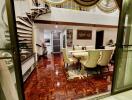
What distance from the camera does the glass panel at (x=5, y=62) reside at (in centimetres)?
178

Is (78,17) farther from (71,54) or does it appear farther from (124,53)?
(124,53)

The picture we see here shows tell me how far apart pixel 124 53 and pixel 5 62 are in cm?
239

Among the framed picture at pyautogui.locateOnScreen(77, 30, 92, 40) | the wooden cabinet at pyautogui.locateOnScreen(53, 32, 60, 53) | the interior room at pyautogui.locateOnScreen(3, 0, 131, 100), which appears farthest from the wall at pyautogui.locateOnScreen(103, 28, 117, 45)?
the wooden cabinet at pyautogui.locateOnScreen(53, 32, 60, 53)

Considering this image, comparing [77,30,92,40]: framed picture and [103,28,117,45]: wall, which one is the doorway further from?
[77,30,92,40]: framed picture

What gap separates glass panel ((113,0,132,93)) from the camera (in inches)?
96.7

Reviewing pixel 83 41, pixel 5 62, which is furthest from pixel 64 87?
pixel 83 41

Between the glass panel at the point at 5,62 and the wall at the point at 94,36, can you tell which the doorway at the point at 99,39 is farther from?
the glass panel at the point at 5,62

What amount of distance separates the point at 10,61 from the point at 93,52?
2.48 meters

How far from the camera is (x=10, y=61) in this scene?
1.88 m

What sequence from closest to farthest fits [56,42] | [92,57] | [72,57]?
[92,57] → [72,57] → [56,42]

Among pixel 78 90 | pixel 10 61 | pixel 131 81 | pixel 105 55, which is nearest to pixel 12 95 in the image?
pixel 10 61

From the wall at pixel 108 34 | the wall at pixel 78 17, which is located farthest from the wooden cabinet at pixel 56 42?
the wall at pixel 108 34

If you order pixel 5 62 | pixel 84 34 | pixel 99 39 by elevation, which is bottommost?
pixel 5 62

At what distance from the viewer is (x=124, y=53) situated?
8.80 feet
